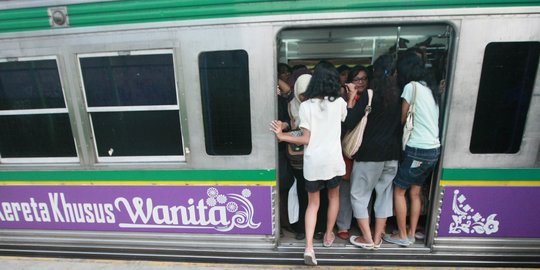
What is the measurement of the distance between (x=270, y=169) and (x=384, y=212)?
1.05 metres

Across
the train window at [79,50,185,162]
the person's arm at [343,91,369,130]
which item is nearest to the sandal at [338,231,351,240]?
the person's arm at [343,91,369,130]

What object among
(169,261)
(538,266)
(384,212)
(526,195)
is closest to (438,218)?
(384,212)

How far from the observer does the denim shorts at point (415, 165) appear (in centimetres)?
236

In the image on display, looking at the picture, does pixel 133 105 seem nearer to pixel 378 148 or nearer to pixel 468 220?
pixel 378 148

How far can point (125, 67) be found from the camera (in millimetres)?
2459

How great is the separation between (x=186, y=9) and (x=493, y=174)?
2.64 meters

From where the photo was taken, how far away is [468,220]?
8.18 ft

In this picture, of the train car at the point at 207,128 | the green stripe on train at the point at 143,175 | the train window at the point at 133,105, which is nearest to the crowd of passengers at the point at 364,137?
the train car at the point at 207,128

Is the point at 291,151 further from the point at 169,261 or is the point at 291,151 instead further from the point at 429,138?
the point at 169,261

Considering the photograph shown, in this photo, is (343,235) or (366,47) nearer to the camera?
(343,235)

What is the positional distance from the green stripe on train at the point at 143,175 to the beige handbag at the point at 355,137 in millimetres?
620

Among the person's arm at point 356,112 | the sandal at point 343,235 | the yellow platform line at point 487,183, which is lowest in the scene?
the sandal at point 343,235

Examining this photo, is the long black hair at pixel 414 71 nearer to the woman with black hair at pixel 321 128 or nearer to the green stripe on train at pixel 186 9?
the green stripe on train at pixel 186 9

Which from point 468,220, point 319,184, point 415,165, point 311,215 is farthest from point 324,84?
point 468,220
